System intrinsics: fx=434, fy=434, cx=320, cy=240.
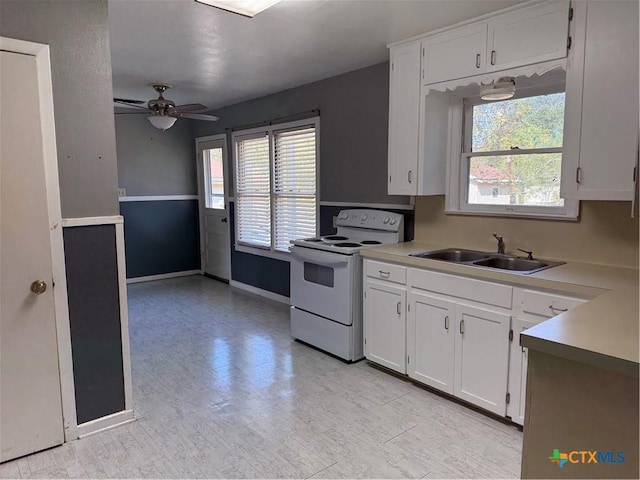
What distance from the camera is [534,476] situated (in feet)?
4.26

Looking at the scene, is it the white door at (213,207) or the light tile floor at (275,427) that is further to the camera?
the white door at (213,207)

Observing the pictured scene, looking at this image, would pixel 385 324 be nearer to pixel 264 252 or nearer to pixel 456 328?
pixel 456 328

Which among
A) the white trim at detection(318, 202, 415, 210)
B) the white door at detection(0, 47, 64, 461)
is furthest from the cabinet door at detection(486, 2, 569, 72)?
the white door at detection(0, 47, 64, 461)

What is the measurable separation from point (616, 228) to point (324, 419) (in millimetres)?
1974

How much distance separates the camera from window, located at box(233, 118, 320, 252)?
4598 mm

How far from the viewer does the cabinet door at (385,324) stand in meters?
2.93

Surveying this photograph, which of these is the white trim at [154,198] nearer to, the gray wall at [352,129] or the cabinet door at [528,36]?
Result: the gray wall at [352,129]

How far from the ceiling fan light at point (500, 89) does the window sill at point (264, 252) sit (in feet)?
9.22

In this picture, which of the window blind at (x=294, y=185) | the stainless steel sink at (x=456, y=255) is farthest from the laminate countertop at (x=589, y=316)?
the window blind at (x=294, y=185)

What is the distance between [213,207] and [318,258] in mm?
3352

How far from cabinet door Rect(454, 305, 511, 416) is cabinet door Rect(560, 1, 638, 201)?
0.82 metres

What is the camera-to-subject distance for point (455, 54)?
280cm

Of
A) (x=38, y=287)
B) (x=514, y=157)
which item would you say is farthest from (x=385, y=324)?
(x=38, y=287)

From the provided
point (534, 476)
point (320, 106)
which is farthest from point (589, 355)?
point (320, 106)
